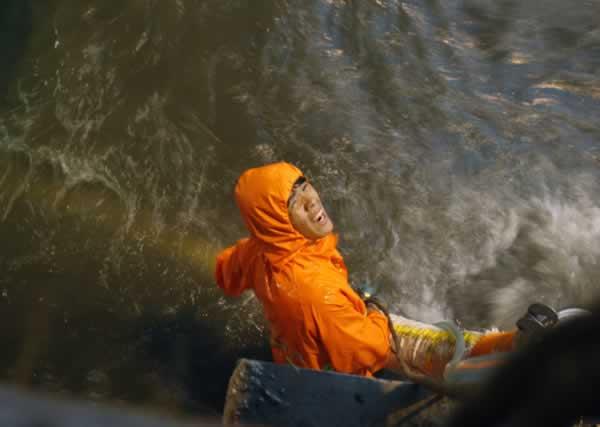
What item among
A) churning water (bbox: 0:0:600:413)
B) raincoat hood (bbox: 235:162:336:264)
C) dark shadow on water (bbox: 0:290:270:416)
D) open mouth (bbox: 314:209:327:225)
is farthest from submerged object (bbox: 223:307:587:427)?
churning water (bbox: 0:0:600:413)

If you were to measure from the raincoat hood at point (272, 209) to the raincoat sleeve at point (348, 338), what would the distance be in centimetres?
36

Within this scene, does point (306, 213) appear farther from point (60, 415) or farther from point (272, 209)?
point (60, 415)

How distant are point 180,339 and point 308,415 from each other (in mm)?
2957

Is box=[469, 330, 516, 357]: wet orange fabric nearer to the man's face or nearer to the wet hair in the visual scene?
the man's face

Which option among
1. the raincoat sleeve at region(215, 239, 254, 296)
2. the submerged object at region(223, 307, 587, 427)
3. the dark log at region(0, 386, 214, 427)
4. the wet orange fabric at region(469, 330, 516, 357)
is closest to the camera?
the dark log at region(0, 386, 214, 427)

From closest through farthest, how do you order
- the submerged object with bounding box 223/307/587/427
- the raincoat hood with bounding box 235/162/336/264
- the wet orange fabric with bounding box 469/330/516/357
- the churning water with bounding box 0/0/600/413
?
the submerged object with bounding box 223/307/587/427 < the wet orange fabric with bounding box 469/330/516/357 < the raincoat hood with bounding box 235/162/336/264 < the churning water with bounding box 0/0/600/413

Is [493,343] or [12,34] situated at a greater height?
[12,34]

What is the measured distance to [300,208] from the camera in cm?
343

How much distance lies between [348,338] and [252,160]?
3335 millimetres

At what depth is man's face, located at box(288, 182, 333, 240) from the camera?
3.42 m

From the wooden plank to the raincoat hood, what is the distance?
0.95m

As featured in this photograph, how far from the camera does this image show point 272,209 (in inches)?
132

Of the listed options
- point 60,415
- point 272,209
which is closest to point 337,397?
point 272,209

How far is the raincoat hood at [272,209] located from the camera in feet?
11.0
